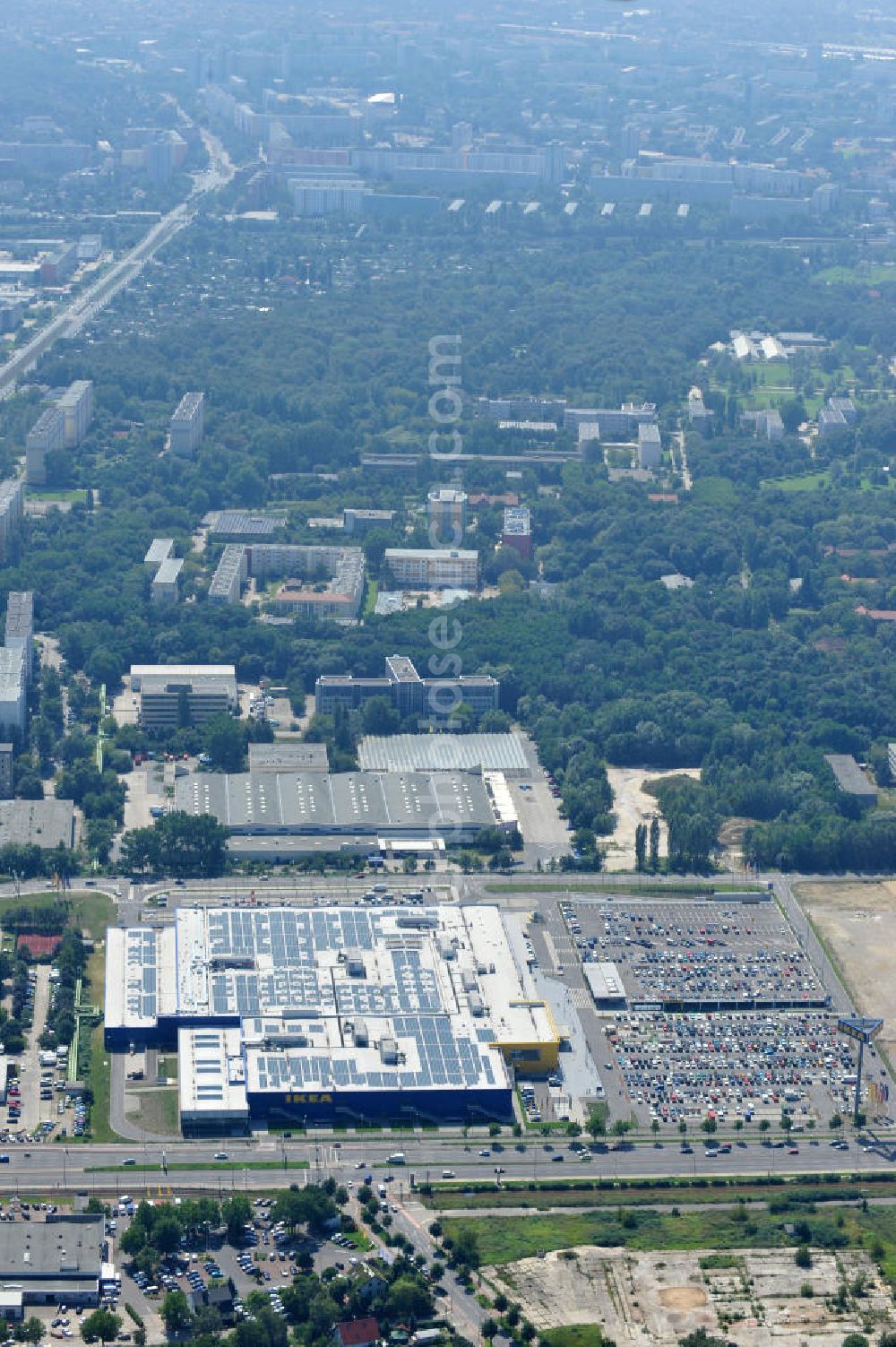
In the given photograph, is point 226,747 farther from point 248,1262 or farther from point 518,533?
point 248,1262

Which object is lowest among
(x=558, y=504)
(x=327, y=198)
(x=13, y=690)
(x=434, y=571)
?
(x=327, y=198)

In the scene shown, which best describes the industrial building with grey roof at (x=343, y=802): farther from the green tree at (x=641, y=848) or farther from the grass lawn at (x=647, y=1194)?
the grass lawn at (x=647, y=1194)

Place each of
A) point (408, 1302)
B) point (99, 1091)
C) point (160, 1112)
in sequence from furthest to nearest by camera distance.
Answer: point (99, 1091) → point (160, 1112) → point (408, 1302)

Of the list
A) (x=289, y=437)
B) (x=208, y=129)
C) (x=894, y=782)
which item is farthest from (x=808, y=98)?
(x=894, y=782)

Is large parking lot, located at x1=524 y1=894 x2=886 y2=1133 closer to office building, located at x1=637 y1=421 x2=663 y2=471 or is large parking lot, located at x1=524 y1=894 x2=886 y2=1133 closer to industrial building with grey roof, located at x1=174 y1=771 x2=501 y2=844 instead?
industrial building with grey roof, located at x1=174 y1=771 x2=501 y2=844

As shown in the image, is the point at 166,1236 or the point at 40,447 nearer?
the point at 166,1236

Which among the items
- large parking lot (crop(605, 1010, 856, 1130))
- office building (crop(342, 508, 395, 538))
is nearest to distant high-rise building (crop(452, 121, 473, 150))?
office building (crop(342, 508, 395, 538))

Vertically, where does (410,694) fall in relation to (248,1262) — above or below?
below

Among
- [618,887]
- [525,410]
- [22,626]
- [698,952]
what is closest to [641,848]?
[618,887]
